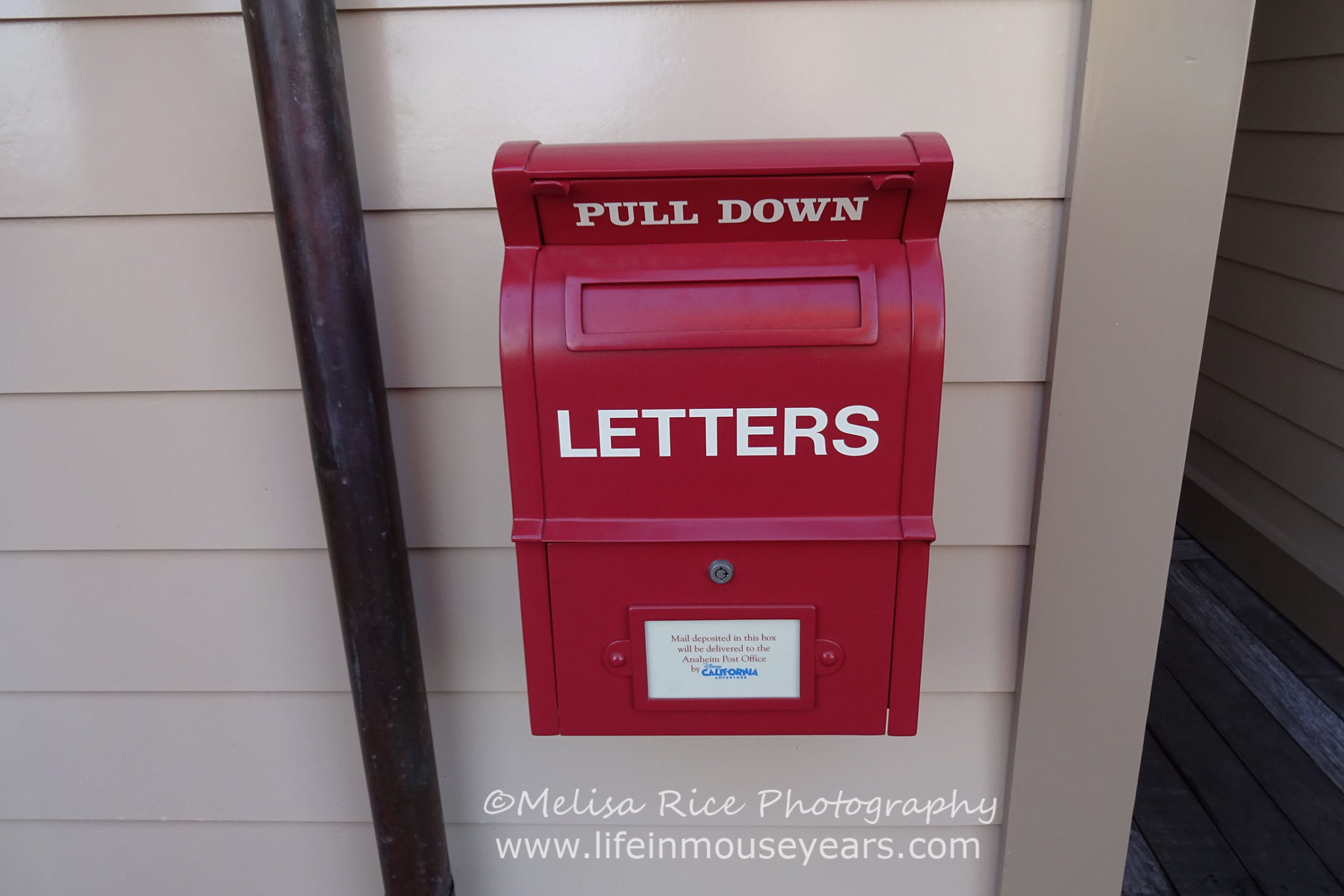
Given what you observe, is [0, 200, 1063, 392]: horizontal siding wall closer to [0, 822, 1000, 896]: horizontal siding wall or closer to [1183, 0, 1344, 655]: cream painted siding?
[0, 822, 1000, 896]: horizontal siding wall

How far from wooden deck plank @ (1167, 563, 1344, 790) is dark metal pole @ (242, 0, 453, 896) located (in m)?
2.59

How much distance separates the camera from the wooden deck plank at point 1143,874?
220cm

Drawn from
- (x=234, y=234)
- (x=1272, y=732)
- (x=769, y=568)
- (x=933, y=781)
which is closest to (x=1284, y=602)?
(x=1272, y=732)

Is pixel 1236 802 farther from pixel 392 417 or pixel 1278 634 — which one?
pixel 392 417

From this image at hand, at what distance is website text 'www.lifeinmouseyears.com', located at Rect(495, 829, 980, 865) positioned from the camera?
1630 mm

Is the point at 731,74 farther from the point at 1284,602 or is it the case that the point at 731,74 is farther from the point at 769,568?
the point at 1284,602

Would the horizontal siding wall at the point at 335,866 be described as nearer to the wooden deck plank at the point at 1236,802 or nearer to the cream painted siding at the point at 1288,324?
the wooden deck plank at the point at 1236,802

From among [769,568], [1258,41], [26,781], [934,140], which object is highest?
[1258,41]

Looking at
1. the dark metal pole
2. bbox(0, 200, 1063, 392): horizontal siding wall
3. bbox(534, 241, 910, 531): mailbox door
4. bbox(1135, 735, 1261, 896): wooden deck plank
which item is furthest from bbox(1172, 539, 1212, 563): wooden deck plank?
the dark metal pole

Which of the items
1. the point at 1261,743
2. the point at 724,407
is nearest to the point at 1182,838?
the point at 1261,743

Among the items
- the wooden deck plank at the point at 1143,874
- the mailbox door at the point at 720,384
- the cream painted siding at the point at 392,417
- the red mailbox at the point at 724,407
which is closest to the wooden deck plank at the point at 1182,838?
the wooden deck plank at the point at 1143,874

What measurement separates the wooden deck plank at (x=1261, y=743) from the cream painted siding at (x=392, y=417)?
4.52 ft

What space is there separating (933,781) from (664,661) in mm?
707

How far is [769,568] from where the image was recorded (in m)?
1.11
